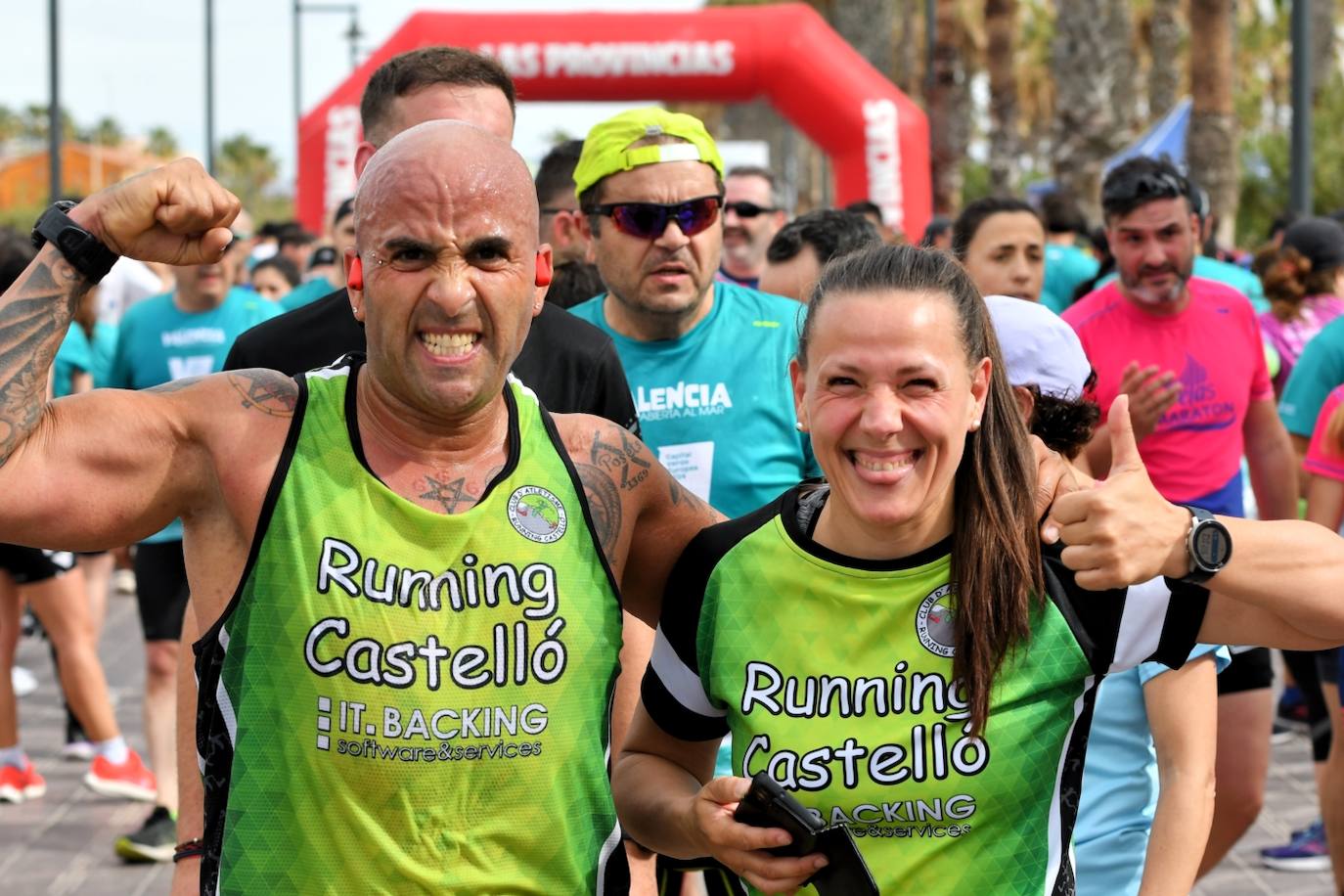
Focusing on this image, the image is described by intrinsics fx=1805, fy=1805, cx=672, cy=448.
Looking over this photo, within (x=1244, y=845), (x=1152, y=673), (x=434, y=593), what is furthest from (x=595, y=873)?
(x=1244, y=845)

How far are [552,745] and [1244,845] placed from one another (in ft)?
16.1

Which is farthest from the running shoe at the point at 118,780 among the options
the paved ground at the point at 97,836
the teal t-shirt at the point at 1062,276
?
the teal t-shirt at the point at 1062,276

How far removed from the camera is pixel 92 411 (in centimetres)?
261

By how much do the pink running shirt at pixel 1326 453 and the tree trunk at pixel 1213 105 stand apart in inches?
507

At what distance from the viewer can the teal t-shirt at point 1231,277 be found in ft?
28.7

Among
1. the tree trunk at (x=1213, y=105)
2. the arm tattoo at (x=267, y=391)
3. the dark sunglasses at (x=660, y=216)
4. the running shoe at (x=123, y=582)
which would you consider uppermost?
the tree trunk at (x=1213, y=105)

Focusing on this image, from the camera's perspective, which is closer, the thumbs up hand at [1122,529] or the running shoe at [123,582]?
the thumbs up hand at [1122,529]

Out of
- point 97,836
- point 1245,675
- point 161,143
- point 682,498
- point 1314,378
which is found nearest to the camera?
point 682,498

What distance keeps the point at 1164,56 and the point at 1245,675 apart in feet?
78.2

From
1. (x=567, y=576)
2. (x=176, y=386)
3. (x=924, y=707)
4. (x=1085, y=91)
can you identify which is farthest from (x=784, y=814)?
(x=1085, y=91)

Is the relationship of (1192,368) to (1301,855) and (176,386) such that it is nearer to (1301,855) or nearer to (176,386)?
(1301,855)

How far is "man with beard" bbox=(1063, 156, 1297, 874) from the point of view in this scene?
20.1ft

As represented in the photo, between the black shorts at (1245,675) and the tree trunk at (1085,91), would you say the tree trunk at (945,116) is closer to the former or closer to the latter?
the tree trunk at (1085,91)

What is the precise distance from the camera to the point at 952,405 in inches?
106
